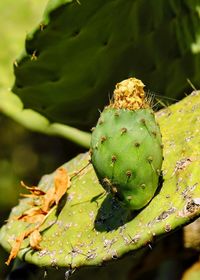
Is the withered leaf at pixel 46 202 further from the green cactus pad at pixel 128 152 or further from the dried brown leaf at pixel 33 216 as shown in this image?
the green cactus pad at pixel 128 152

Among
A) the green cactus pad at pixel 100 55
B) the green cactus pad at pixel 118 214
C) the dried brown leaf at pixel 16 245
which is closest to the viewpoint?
the green cactus pad at pixel 118 214

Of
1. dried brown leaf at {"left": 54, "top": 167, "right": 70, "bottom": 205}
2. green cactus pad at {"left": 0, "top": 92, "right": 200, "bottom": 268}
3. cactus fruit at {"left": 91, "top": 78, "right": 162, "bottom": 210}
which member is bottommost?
green cactus pad at {"left": 0, "top": 92, "right": 200, "bottom": 268}

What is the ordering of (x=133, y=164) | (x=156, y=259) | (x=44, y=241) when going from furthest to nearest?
(x=156, y=259) → (x=44, y=241) → (x=133, y=164)

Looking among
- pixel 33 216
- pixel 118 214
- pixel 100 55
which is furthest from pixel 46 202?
pixel 100 55

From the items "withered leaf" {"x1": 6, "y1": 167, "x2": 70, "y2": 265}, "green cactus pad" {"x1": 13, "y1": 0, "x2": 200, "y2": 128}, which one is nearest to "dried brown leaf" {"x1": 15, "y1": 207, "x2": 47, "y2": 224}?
"withered leaf" {"x1": 6, "y1": 167, "x2": 70, "y2": 265}

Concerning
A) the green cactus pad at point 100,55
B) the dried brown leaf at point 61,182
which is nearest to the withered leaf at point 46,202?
the dried brown leaf at point 61,182

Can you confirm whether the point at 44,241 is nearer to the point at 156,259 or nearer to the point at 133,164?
the point at 133,164

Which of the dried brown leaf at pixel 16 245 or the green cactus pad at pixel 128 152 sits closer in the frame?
the green cactus pad at pixel 128 152

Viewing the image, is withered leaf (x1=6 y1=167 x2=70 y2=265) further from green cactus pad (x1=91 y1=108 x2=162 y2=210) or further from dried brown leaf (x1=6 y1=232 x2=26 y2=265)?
green cactus pad (x1=91 y1=108 x2=162 y2=210)

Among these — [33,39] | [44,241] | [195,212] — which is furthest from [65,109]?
[195,212]
